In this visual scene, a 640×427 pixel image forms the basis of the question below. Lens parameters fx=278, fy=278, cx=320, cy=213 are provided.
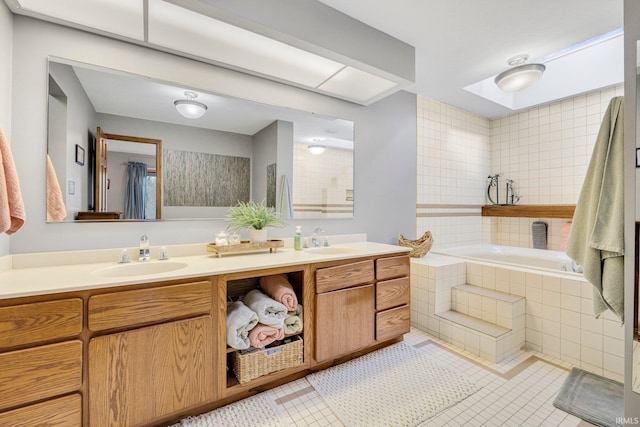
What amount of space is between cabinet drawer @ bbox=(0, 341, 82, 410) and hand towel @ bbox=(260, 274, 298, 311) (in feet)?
3.12

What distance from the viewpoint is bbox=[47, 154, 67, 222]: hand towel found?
1.56 metres

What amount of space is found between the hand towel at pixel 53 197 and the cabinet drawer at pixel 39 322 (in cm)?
69

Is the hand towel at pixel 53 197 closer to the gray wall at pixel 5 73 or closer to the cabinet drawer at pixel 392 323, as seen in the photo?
the gray wall at pixel 5 73

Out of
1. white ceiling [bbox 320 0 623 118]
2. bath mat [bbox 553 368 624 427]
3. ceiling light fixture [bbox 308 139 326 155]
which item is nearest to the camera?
bath mat [bbox 553 368 624 427]

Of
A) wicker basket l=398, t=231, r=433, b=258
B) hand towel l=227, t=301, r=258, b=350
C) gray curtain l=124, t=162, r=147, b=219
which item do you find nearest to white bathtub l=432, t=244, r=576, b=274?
wicker basket l=398, t=231, r=433, b=258

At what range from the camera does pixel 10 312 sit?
1065mm

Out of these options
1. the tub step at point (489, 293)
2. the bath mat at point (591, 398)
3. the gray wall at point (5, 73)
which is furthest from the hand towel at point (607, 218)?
the gray wall at point (5, 73)

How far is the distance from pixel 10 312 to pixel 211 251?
3.08 ft

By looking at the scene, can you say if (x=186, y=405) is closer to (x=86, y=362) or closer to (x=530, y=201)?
(x=86, y=362)

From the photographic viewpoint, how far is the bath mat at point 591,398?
149 centimetres

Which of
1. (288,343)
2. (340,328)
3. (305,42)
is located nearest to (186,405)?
(288,343)

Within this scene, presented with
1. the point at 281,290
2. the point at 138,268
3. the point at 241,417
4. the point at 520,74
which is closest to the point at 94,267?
the point at 138,268

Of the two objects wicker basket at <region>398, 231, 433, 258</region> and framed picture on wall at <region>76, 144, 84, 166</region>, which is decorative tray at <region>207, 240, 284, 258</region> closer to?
A: framed picture on wall at <region>76, 144, 84, 166</region>

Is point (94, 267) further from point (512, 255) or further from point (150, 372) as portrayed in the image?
point (512, 255)
